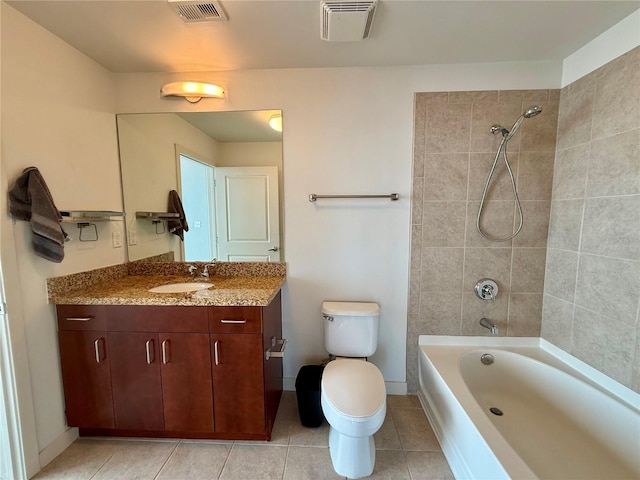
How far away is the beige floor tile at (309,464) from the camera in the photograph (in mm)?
1401

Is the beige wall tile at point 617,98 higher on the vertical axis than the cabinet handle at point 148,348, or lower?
higher

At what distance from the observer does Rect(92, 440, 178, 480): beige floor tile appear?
1421 millimetres

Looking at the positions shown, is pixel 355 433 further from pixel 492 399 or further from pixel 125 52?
pixel 125 52

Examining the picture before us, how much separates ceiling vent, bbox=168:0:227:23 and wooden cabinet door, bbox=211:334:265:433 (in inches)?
64.1

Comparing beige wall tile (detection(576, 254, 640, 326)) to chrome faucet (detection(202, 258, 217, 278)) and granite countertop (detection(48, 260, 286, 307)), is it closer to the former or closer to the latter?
granite countertop (detection(48, 260, 286, 307))

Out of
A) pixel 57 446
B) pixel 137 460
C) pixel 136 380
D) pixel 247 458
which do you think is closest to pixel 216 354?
pixel 136 380

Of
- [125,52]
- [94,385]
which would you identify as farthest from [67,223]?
[125,52]

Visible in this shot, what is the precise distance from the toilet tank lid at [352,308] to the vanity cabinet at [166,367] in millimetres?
450

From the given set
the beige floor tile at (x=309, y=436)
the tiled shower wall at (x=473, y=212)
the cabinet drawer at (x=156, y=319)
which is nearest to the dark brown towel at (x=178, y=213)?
the cabinet drawer at (x=156, y=319)

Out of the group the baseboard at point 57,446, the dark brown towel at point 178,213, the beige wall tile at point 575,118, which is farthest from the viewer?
the dark brown towel at point 178,213

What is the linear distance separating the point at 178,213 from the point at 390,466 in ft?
6.79

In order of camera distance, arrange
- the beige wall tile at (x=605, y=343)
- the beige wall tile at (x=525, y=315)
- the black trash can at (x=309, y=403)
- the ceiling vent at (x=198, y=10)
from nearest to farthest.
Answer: the ceiling vent at (x=198, y=10), the beige wall tile at (x=605, y=343), the black trash can at (x=309, y=403), the beige wall tile at (x=525, y=315)

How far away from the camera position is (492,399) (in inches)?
70.9

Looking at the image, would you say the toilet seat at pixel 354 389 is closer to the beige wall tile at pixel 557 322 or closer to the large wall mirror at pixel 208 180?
the large wall mirror at pixel 208 180
